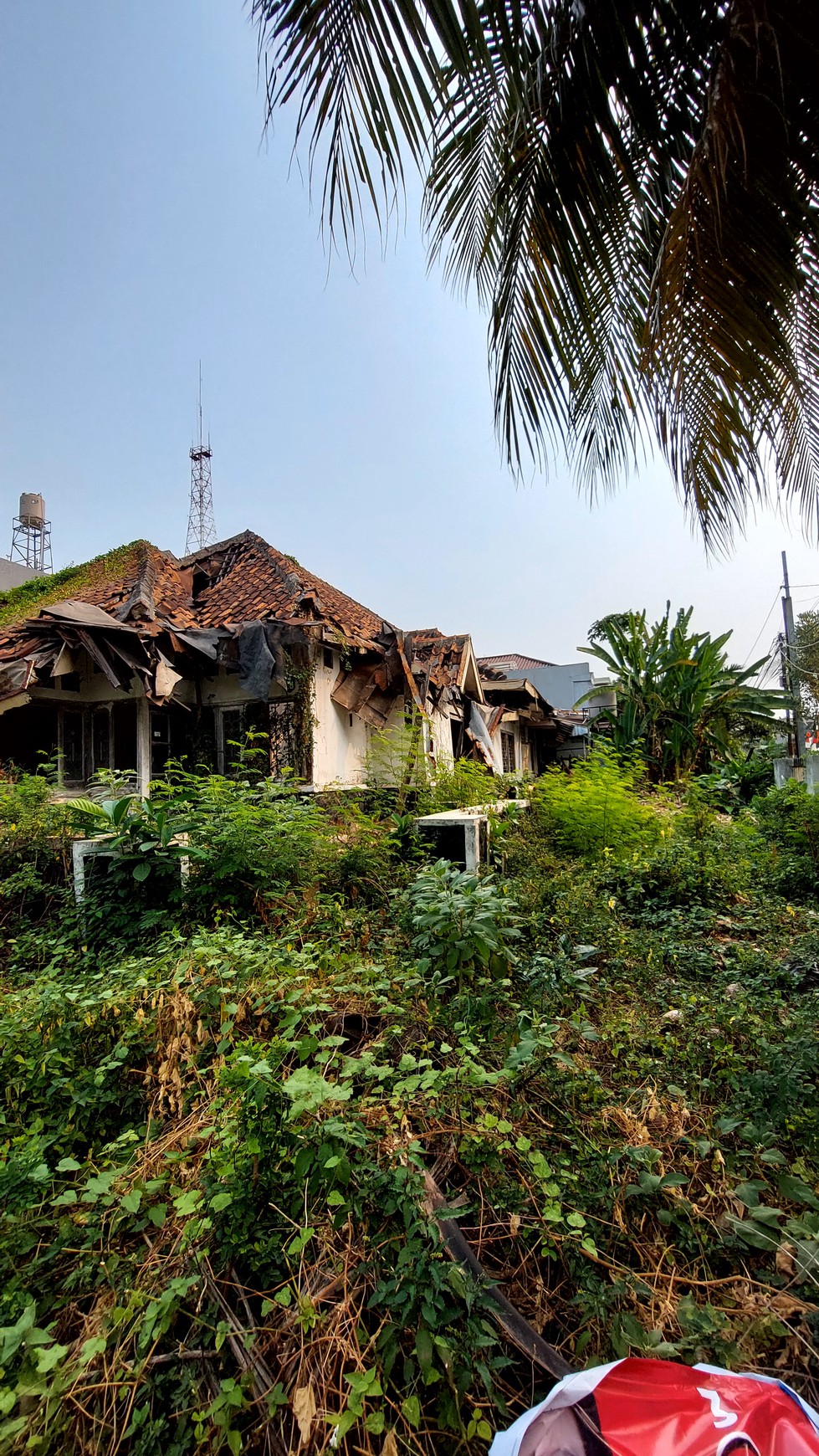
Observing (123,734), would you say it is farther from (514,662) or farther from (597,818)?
(514,662)

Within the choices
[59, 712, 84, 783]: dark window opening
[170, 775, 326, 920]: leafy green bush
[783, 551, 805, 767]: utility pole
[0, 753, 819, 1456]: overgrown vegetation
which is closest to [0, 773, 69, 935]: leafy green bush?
[0, 753, 819, 1456]: overgrown vegetation

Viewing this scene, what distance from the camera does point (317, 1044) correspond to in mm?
2496

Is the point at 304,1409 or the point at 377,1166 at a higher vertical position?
the point at 377,1166

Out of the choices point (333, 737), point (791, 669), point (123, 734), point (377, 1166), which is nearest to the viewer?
point (377, 1166)

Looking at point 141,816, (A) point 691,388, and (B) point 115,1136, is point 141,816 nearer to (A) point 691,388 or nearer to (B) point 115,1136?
(B) point 115,1136

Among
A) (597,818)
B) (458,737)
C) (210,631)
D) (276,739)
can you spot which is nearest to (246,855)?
(597,818)

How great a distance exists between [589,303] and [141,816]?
13.9 ft

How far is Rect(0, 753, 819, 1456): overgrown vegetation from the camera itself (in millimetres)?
1652

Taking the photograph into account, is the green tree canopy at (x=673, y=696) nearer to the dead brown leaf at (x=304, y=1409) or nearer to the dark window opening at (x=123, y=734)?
the dark window opening at (x=123, y=734)

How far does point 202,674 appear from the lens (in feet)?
33.4

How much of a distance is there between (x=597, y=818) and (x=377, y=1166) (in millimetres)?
5087

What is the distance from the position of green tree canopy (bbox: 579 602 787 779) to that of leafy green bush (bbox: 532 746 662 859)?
7.10 metres

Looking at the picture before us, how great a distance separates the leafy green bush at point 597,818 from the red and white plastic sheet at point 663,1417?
486 centimetres

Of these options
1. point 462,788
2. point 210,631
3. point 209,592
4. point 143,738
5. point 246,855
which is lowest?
point 246,855
